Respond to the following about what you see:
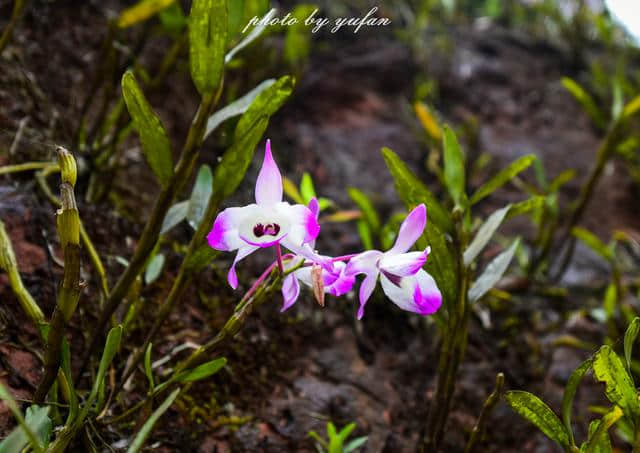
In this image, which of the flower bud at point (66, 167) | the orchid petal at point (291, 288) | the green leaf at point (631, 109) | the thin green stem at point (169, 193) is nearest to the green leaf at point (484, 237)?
the orchid petal at point (291, 288)

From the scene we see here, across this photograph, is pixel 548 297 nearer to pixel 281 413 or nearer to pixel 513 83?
pixel 281 413

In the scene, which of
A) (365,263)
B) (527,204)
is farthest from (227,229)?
(527,204)

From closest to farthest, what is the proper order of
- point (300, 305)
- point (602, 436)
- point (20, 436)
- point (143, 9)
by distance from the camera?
point (20, 436), point (602, 436), point (143, 9), point (300, 305)

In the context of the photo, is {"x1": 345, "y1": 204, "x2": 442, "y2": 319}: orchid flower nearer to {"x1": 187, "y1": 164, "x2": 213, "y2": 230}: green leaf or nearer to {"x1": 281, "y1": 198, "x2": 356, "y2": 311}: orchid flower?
{"x1": 281, "y1": 198, "x2": 356, "y2": 311}: orchid flower

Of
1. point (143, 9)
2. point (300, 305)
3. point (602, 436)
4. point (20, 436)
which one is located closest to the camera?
point (20, 436)

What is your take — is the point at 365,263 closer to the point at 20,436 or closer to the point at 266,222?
the point at 266,222

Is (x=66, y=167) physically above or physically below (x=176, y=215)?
above

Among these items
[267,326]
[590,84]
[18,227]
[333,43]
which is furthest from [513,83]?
[18,227]

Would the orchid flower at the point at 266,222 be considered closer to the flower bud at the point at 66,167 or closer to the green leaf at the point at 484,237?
the flower bud at the point at 66,167
